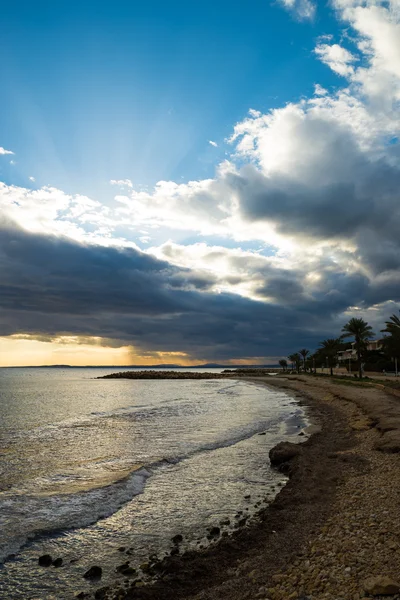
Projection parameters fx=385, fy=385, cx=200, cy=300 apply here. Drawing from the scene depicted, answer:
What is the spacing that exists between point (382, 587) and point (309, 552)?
2.33 meters

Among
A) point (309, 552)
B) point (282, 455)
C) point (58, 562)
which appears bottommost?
point (58, 562)

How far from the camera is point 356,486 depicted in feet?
36.0

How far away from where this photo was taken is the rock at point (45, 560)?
796 centimetres

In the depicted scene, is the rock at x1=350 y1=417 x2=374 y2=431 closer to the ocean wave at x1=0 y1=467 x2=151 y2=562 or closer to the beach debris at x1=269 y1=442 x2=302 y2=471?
the beach debris at x1=269 y1=442 x2=302 y2=471

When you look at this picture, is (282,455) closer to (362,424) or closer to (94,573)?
(362,424)

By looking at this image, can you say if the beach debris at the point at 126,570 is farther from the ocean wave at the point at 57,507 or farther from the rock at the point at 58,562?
the ocean wave at the point at 57,507

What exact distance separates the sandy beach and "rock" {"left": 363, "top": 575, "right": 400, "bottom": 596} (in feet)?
0.04

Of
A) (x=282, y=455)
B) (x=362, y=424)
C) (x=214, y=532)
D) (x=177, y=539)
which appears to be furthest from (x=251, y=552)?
(x=362, y=424)

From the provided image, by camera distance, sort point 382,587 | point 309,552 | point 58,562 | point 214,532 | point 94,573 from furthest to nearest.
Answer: point 214,532
point 58,562
point 94,573
point 309,552
point 382,587

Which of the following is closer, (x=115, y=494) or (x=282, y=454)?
(x=115, y=494)

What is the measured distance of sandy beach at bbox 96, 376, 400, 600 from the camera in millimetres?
5785

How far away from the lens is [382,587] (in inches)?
199

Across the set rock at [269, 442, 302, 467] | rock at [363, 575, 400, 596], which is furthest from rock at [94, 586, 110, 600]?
rock at [269, 442, 302, 467]

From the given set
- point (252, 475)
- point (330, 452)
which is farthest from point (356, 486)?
point (330, 452)
